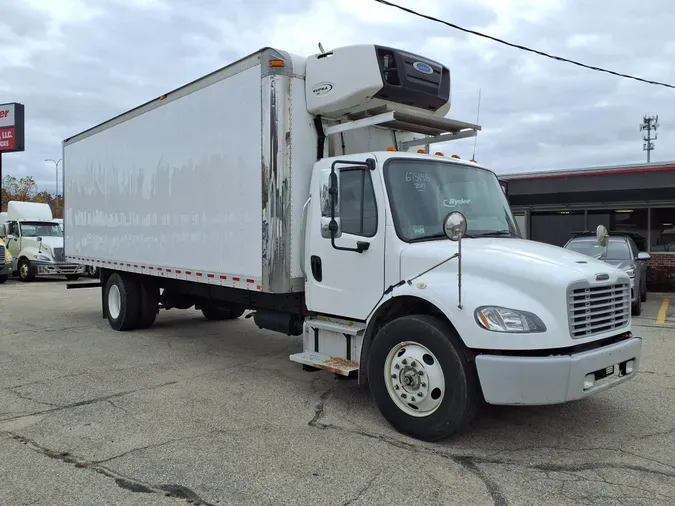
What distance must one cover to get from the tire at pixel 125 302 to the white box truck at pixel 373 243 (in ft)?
3.90

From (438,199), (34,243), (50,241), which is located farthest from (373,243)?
(34,243)

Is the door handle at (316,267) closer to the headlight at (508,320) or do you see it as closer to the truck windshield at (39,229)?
the headlight at (508,320)

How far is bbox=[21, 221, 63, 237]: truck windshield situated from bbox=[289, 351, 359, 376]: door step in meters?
19.6

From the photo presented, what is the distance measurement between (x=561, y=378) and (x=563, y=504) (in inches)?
33.2

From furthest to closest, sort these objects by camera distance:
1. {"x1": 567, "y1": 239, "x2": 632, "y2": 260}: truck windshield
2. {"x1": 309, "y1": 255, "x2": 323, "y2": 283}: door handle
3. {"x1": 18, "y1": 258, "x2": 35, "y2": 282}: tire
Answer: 1. {"x1": 18, "y1": 258, "x2": 35, "y2": 282}: tire
2. {"x1": 567, "y1": 239, "x2": 632, "y2": 260}: truck windshield
3. {"x1": 309, "y1": 255, "x2": 323, "y2": 283}: door handle

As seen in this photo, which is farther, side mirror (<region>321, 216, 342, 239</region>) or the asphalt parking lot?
side mirror (<region>321, 216, 342, 239</region>)

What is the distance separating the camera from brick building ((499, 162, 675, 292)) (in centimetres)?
1583

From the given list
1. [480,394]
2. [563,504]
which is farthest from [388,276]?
[563,504]

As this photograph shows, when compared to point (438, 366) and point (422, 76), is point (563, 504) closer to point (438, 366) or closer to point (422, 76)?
point (438, 366)

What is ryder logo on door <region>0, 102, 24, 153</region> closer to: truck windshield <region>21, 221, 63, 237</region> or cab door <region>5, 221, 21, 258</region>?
cab door <region>5, 221, 21, 258</region>

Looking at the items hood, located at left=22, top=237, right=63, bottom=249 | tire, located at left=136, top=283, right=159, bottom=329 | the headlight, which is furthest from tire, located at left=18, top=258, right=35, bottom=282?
the headlight

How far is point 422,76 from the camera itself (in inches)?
231

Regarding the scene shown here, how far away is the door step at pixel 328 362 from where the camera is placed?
5162 millimetres

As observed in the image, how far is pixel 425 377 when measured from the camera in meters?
4.43
